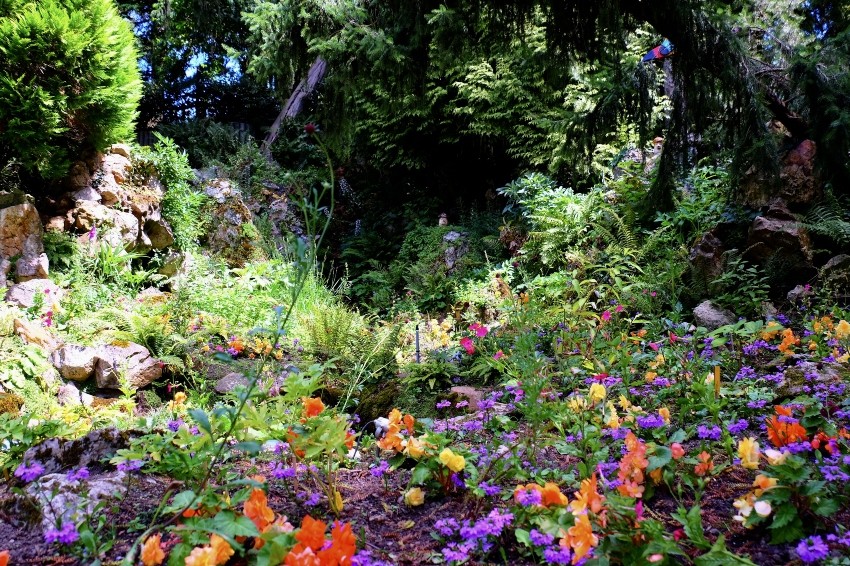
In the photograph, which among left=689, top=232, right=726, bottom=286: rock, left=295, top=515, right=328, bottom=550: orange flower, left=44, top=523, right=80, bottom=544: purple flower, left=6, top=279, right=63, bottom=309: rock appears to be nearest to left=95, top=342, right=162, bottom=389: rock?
left=6, top=279, right=63, bottom=309: rock

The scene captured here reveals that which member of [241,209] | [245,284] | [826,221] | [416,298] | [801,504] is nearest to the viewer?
[801,504]

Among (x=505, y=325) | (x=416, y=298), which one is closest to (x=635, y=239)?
(x=505, y=325)

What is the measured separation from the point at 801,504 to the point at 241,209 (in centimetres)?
740

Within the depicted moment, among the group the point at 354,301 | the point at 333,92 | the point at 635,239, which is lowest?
the point at 354,301

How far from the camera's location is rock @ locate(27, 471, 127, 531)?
1285 mm

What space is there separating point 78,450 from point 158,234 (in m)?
5.11

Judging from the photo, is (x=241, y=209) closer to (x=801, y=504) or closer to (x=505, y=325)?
(x=505, y=325)

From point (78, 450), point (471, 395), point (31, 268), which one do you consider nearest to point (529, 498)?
point (78, 450)

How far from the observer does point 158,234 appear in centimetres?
630

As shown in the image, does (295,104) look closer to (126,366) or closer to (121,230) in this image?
(121,230)

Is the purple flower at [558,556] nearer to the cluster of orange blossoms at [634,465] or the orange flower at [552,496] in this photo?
the orange flower at [552,496]

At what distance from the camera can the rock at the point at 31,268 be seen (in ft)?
15.7

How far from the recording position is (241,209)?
7527 mm

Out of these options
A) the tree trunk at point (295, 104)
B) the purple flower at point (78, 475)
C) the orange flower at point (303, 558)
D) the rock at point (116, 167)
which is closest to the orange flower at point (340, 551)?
the orange flower at point (303, 558)
